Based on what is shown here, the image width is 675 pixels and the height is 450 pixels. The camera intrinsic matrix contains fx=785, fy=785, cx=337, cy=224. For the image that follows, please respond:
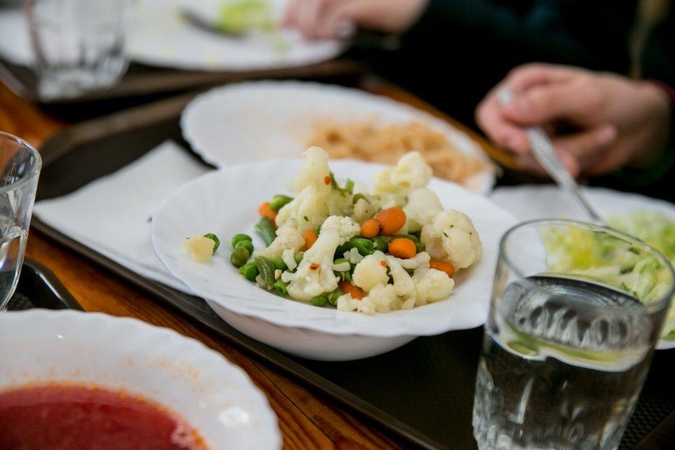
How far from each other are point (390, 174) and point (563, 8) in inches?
63.1

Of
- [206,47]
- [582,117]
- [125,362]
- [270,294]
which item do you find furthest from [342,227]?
[206,47]

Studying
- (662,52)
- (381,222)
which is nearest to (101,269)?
(381,222)

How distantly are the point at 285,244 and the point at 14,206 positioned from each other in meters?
0.35

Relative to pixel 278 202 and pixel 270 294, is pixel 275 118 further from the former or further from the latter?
pixel 270 294

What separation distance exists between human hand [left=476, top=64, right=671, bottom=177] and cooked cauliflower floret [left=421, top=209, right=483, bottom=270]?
76 cm

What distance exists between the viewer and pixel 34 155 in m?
0.98

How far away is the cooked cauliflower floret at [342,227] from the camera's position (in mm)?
1073

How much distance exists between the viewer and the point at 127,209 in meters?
1.44

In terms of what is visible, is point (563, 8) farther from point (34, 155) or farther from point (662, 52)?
point (34, 155)

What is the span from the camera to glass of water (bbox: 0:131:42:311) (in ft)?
3.13

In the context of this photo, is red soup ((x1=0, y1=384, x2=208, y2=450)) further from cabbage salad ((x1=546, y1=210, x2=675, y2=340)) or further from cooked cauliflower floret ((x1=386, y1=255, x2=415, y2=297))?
cabbage salad ((x1=546, y1=210, x2=675, y2=340))

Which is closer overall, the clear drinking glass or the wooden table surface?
the wooden table surface

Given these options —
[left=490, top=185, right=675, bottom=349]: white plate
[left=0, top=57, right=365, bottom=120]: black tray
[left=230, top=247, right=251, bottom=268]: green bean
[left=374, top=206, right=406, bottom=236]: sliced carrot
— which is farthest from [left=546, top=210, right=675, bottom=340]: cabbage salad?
[left=0, top=57, right=365, bottom=120]: black tray

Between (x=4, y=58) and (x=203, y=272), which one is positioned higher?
(x=203, y=272)
